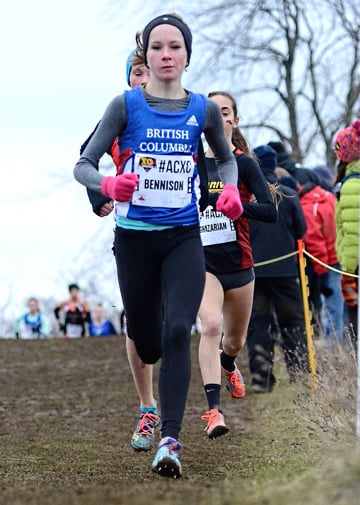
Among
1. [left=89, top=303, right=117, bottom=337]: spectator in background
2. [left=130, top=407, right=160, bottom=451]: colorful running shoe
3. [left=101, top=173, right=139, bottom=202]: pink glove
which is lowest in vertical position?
[left=89, top=303, right=117, bottom=337]: spectator in background

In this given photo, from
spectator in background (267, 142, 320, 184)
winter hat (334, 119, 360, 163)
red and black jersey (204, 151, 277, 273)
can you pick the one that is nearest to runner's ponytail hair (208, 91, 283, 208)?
red and black jersey (204, 151, 277, 273)

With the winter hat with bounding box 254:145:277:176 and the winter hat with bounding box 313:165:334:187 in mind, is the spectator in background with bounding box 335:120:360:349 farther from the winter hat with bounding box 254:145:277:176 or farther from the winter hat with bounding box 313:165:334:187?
the winter hat with bounding box 313:165:334:187

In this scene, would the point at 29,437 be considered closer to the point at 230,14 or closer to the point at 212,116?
the point at 212,116

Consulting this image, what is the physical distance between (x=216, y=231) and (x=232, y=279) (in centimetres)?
32

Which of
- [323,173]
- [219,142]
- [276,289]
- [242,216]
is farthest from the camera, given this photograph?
[323,173]

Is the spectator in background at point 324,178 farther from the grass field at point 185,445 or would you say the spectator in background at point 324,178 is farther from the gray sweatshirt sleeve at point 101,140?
the gray sweatshirt sleeve at point 101,140

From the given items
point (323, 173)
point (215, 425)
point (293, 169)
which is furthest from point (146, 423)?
point (323, 173)

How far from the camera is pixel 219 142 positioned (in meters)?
5.94

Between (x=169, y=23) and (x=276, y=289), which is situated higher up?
(x=169, y=23)

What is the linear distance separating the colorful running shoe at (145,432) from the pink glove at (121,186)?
70.2 inches

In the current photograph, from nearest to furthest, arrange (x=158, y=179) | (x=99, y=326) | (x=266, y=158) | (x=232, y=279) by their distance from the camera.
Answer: (x=158, y=179) < (x=232, y=279) < (x=266, y=158) < (x=99, y=326)

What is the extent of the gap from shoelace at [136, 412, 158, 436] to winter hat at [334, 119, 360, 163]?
378cm

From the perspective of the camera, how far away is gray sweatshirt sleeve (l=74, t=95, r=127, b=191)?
561 cm

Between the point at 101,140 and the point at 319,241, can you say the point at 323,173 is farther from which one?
the point at 101,140
